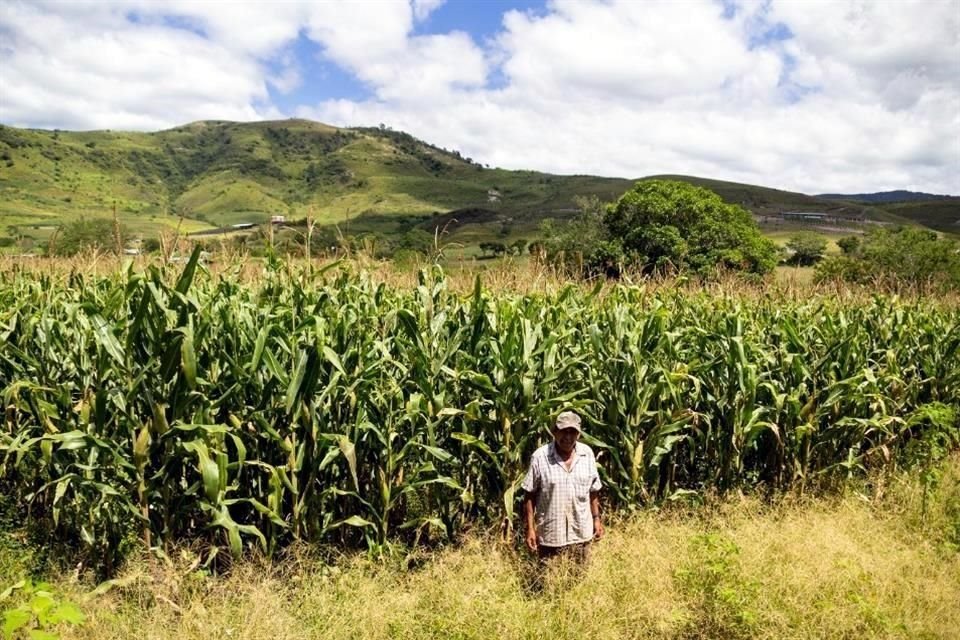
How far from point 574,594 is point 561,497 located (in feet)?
2.07

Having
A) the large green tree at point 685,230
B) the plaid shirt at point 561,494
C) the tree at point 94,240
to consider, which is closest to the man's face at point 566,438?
the plaid shirt at point 561,494

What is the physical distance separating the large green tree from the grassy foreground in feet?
87.8

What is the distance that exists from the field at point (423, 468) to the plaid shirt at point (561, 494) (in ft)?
1.15

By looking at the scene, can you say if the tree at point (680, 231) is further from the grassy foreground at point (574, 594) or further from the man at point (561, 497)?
the man at point (561, 497)

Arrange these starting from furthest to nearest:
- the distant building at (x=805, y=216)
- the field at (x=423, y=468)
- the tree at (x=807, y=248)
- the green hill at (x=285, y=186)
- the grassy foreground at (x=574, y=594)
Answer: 1. the green hill at (x=285, y=186)
2. the distant building at (x=805, y=216)
3. the tree at (x=807, y=248)
4. the field at (x=423, y=468)
5. the grassy foreground at (x=574, y=594)

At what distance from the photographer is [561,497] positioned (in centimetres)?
397

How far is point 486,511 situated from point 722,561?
179cm

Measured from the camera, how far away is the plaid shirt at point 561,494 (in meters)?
3.98

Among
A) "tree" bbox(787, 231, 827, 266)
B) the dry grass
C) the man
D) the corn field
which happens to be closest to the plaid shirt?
the man

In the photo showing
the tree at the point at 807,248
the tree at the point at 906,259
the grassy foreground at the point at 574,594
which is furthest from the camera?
the tree at the point at 807,248

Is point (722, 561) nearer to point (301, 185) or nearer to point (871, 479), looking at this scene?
point (871, 479)

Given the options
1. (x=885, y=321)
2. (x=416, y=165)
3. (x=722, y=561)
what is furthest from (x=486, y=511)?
(x=416, y=165)

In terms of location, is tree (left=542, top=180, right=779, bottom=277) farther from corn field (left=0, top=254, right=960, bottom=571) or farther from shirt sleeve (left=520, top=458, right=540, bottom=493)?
shirt sleeve (left=520, top=458, right=540, bottom=493)

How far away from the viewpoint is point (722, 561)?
3.93 meters
